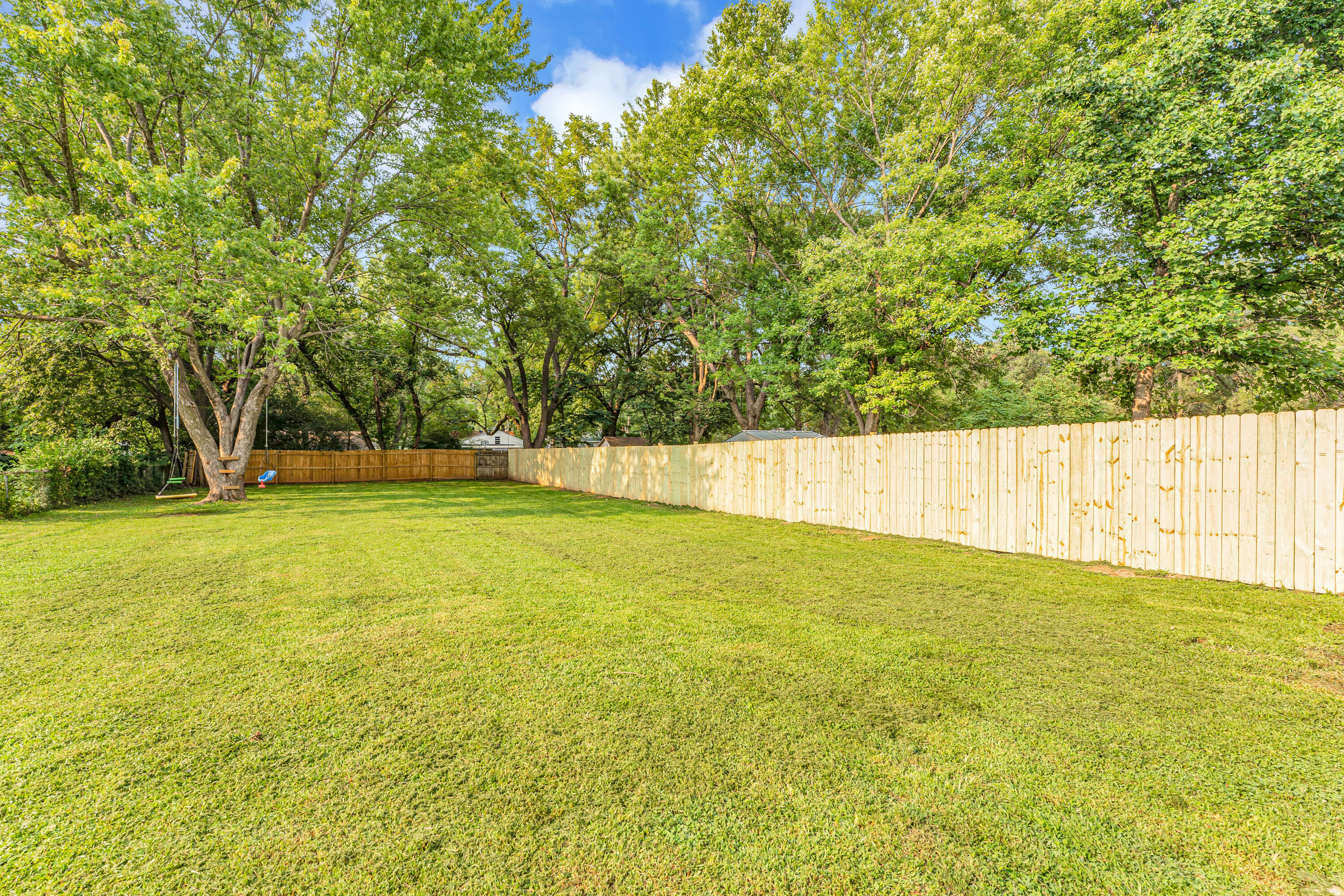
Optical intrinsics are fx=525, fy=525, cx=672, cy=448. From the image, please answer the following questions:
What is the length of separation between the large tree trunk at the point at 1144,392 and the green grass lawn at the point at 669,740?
853 cm

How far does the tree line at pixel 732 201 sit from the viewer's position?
901 cm

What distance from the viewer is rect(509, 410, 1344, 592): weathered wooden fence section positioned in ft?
14.0

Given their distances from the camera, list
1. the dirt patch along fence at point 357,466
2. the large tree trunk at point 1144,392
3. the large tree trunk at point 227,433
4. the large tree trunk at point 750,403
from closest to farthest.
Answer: the large tree trunk at point 1144,392 → the large tree trunk at point 227,433 → the dirt patch along fence at point 357,466 → the large tree trunk at point 750,403

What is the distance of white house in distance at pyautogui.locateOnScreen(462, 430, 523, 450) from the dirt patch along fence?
68.8 feet

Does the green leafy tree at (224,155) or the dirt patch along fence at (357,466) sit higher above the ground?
the green leafy tree at (224,155)

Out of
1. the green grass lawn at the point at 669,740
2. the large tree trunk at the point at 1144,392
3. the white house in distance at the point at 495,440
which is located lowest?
the green grass lawn at the point at 669,740

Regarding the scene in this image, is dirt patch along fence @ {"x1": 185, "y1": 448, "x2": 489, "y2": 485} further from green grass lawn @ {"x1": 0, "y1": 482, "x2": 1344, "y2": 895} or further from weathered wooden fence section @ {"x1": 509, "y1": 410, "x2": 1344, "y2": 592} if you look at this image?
weathered wooden fence section @ {"x1": 509, "y1": 410, "x2": 1344, "y2": 592}

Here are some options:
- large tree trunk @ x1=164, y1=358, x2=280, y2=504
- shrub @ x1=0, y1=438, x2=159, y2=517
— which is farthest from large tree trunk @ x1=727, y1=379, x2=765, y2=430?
shrub @ x1=0, y1=438, x2=159, y2=517

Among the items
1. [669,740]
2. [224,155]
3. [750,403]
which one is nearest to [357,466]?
[224,155]

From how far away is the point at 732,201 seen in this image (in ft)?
56.0

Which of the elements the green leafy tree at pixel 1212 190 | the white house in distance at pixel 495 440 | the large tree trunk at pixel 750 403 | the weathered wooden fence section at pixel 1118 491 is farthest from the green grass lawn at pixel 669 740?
the white house in distance at pixel 495 440

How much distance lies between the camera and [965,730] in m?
2.23

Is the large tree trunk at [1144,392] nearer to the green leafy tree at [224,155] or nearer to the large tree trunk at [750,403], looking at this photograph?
the large tree trunk at [750,403]

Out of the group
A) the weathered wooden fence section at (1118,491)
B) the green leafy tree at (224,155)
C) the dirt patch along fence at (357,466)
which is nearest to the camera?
the weathered wooden fence section at (1118,491)
